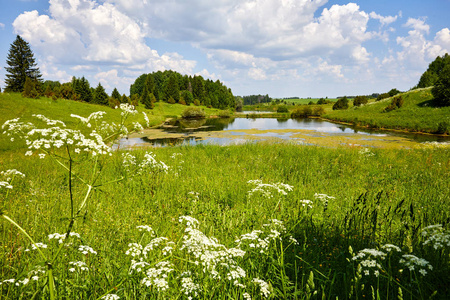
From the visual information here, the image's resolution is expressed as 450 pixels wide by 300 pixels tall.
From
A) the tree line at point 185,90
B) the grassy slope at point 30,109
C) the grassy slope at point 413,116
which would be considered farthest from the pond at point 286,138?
the tree line at point 185,90

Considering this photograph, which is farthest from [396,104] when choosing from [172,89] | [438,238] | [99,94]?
[172,89]

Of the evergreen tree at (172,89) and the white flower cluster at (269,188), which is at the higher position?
the evergreen tree at (172,89)

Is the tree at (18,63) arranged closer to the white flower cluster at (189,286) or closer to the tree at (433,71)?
the white flower cluster at (189,286)

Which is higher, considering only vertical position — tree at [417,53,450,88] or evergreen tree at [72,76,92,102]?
tree at [417,53,450,88]

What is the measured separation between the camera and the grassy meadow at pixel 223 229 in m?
2.09

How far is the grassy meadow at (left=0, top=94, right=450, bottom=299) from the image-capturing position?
2094mm

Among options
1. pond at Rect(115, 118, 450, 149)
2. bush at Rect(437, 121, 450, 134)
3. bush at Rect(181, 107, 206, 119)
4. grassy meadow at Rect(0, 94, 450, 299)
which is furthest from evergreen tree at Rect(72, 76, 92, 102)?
bush at Rect(437, 121, 450, 134)

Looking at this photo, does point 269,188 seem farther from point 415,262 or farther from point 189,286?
point 189,286

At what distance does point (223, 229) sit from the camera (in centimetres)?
382

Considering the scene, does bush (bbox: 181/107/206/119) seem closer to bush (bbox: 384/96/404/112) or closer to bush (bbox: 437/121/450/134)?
bush (bbox: 384/96/404/112)

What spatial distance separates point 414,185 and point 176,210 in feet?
24.6

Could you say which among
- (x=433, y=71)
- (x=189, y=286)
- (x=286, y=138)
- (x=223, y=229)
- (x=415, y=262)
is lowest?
(x=286, y=138)

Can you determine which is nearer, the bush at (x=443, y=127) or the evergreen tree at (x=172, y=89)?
the bush at (x=443, y=127)

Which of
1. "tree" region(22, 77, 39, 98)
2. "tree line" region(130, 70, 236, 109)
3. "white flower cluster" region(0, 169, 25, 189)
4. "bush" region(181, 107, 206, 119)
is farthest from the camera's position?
"tree line" region(130, 70, 236, 109)
